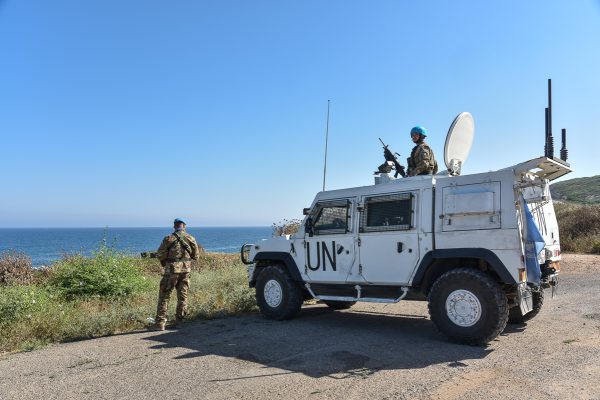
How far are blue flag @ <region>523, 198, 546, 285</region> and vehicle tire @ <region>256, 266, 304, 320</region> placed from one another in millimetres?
4036

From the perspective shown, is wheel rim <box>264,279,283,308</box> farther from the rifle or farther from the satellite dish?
the satellite dish

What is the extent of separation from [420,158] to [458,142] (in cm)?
70

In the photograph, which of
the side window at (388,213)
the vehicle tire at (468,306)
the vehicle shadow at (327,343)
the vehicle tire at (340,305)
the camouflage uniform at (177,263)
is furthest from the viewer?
the vehicle tire at (340,305)

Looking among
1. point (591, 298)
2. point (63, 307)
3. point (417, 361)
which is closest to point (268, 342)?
point (417, 361)

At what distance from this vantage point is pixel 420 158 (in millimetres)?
8602

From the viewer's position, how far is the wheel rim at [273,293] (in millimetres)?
9195

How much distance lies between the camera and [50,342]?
26.3 ft

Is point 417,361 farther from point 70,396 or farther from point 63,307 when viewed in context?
point 63,307

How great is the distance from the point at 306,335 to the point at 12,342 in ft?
15.4

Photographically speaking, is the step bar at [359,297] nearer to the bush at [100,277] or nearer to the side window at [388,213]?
the side window at [388,213]

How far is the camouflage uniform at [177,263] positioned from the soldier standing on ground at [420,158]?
4265 mm

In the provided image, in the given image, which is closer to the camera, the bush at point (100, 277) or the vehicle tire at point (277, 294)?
the vehicle tire at point (277, 294)

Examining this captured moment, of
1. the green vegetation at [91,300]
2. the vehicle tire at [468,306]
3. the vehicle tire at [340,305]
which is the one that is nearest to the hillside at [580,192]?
the vehicle tire at [340,305]

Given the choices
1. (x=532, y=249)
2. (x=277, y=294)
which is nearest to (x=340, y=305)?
(x=277, y=294)
